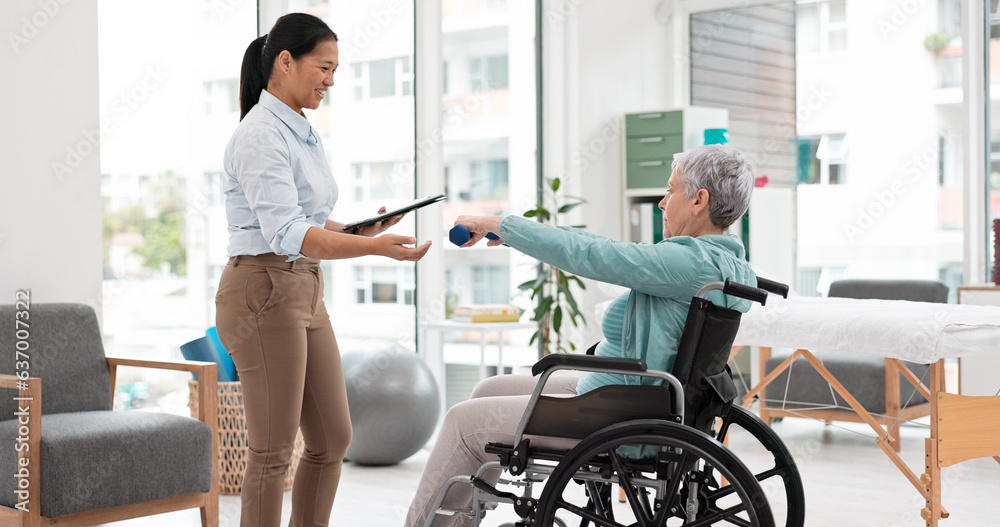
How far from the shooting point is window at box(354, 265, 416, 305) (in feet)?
14.3

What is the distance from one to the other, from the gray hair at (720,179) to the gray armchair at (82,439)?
158 centimetres

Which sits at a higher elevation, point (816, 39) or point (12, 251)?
point (816, 39)

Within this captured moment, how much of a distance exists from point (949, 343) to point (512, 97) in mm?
2938

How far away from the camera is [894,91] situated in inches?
186

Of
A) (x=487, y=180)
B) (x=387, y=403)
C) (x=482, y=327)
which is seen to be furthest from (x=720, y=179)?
(x=487, y=180)

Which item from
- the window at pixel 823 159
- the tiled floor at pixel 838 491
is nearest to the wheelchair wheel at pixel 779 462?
the tiled floor at pixel 838 491

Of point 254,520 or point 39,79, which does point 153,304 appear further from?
point 254,520

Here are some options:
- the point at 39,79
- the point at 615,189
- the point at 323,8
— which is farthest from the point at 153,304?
the point at 615,189

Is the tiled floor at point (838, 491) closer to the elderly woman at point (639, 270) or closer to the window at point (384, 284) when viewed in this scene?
the window at point (384, 284)

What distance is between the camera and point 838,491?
3.35m

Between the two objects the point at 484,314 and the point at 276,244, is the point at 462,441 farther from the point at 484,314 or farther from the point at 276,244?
the point at 484,314

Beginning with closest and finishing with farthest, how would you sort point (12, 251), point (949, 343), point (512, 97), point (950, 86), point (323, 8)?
point (949, 343) < point (12, 251) < point (323, 8) < point (950, 86) < point (512, 97)

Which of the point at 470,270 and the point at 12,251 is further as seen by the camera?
the point at 470,270

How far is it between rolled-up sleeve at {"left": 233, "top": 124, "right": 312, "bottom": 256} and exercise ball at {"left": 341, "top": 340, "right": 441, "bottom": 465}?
1773mm
